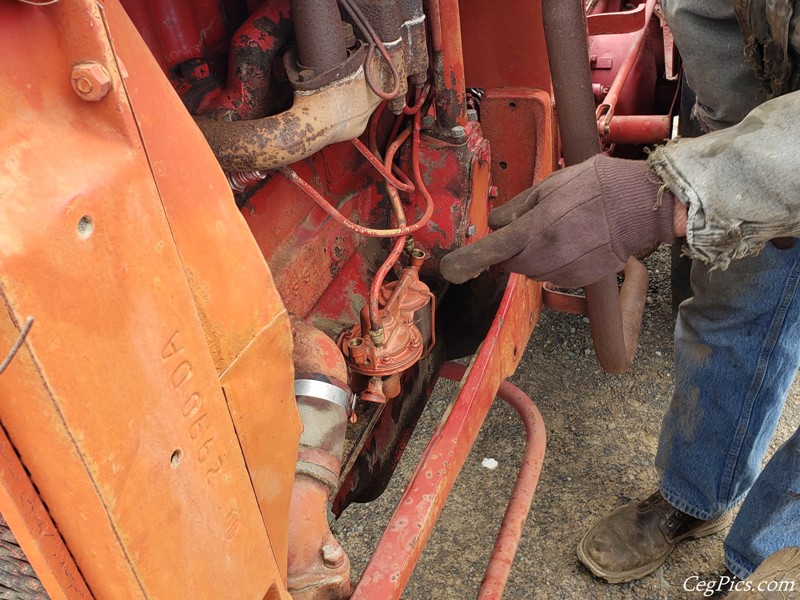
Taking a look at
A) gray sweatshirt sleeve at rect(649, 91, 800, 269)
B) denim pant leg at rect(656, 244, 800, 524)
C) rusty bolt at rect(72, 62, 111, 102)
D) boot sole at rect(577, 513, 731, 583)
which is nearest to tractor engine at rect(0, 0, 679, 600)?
rusty bolt at rect(72, 62, 111, 102)

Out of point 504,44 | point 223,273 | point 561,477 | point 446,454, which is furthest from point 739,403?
point 223,273

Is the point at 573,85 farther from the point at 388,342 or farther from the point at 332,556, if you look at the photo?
the point at 332,556

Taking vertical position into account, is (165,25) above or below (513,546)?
above

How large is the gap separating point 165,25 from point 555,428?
1.77 metres

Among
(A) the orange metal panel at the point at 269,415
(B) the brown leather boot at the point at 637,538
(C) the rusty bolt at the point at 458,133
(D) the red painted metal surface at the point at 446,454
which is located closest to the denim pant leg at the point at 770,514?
(B) the brown leather boot at the point at 637,538

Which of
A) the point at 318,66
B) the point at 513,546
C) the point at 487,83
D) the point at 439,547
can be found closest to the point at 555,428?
the point at 439,547

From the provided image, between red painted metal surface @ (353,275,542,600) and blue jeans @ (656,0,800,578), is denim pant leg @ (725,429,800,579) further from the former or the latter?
red painted metal surface @ (353,275,542,600)

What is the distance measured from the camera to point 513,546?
1494mm

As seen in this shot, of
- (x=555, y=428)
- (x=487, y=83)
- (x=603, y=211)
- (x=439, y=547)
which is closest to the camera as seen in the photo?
(x=603, y=211)

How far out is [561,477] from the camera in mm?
2158

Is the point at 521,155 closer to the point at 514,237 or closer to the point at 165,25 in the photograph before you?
the point at 514,237

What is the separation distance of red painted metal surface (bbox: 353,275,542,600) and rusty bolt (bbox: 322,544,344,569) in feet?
0.22

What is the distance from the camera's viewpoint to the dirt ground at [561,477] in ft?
6.23

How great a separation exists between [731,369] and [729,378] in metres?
0.02
